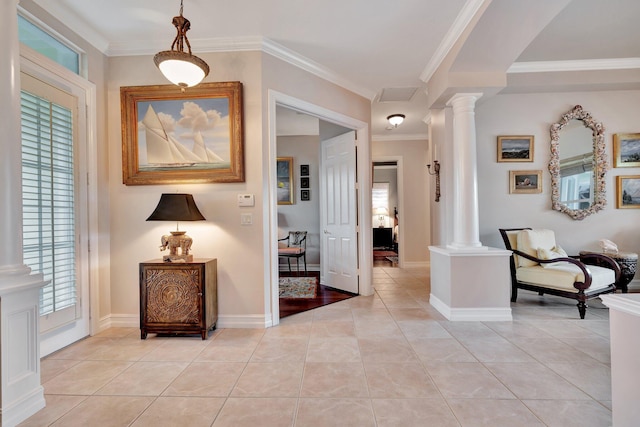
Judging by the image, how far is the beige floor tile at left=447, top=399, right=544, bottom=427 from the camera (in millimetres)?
1574

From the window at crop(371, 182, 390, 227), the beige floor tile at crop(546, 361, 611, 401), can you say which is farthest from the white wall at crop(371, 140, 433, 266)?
the beige floor tile at crop(546, 361, 611, 401)

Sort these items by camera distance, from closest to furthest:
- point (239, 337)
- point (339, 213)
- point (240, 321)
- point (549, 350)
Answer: point (549, 350)
point (239, 337)
point (240, 321)
point (339, 213)

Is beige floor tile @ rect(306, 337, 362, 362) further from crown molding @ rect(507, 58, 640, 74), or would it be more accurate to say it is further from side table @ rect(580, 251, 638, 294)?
crown molding @ rect(507, 58, 640, 74)

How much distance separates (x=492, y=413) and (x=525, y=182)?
3522 millimetres

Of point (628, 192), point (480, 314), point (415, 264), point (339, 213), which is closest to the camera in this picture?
point (480, 314)

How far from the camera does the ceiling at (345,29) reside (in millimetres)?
2520

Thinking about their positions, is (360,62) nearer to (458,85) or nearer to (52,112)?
(458,85)

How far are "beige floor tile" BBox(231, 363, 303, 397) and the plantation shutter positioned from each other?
179 cm

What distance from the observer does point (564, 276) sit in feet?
10.6

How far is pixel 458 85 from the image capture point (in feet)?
10.3

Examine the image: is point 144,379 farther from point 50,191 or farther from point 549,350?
point 549,350

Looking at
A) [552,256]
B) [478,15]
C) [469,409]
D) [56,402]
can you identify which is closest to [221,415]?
[56,402]

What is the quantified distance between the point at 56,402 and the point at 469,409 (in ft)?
8.01

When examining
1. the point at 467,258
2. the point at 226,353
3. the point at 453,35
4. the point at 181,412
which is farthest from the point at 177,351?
the point at 453,35
